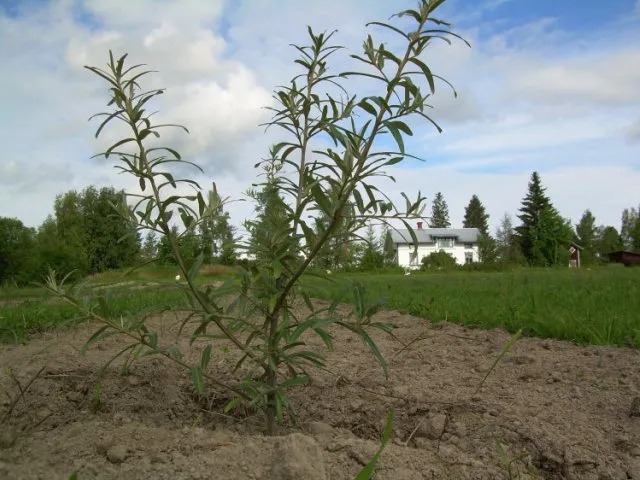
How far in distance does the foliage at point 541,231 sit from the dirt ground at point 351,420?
3230 cm

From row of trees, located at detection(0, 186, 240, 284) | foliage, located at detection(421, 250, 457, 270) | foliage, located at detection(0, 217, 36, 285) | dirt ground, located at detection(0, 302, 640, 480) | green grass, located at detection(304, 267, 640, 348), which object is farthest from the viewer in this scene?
foliage, located at detection(421, 250, 457, 270)

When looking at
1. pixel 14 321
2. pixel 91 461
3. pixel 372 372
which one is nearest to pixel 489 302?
pixel 372 372

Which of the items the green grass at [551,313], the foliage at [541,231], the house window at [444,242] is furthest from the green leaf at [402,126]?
the house window at [444,242]

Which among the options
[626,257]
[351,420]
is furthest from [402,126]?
[626,257]

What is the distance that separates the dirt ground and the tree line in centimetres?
50

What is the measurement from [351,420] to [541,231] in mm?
45385

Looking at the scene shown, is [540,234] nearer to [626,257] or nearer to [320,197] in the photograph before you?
[626,257]

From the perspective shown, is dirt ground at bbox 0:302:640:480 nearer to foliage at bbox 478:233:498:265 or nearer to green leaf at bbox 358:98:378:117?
green leaf at bbox 358:98:378:117

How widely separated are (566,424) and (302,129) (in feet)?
4.99

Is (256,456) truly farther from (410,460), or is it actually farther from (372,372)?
(372,372)

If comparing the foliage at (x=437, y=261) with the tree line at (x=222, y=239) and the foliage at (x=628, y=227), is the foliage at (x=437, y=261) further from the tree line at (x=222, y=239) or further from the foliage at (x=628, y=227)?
the foliage at (x=628, y=227)

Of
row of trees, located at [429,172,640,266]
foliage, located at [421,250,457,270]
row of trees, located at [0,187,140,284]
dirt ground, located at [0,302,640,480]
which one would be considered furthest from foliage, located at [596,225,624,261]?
dirt ground, located at [0,302,640,480]

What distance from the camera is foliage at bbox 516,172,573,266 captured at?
41562 millimetres

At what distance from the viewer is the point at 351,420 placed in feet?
7.35
